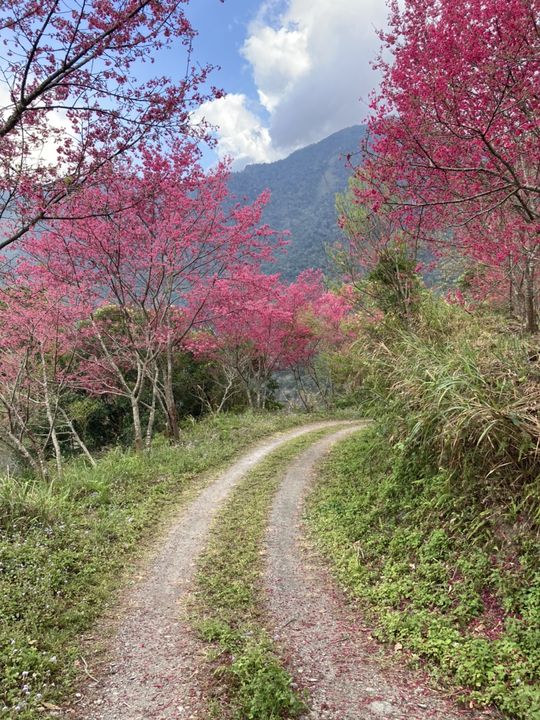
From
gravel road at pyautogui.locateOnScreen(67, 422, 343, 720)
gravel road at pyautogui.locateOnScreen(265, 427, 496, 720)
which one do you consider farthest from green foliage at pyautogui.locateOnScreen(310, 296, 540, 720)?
gravel road at pyautogui.locateOnScreen(67, 422, 343, 720)

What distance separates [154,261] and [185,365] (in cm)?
864

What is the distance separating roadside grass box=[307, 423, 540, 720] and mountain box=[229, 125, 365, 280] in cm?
5084

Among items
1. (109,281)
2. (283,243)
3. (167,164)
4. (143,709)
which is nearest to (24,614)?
(143,709)

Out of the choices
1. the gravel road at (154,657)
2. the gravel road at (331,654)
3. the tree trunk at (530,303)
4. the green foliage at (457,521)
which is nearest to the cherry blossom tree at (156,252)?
the gravel road at (154,657)

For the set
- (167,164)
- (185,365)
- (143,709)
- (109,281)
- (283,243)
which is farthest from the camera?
(185,365)

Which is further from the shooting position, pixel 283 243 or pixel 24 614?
pixel 283 243

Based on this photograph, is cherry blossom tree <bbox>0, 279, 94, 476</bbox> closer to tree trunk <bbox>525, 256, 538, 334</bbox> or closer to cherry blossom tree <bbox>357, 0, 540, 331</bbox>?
cherry blossom tree <bbox>357, 0, 540, 331</bbox>

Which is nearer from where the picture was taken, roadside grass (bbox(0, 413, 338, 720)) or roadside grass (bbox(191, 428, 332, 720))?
roadside grass (bbox(191, 428, 332, 720))

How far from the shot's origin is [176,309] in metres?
12.3

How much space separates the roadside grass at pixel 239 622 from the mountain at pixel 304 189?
50273 millimetres

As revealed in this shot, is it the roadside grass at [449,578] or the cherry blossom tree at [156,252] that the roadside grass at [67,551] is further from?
the roadside grass at [449,578]

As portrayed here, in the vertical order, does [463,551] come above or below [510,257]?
below

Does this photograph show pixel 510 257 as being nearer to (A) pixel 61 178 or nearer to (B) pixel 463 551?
(B) pixel 463 551

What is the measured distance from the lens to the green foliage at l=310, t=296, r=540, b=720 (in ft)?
10.1
